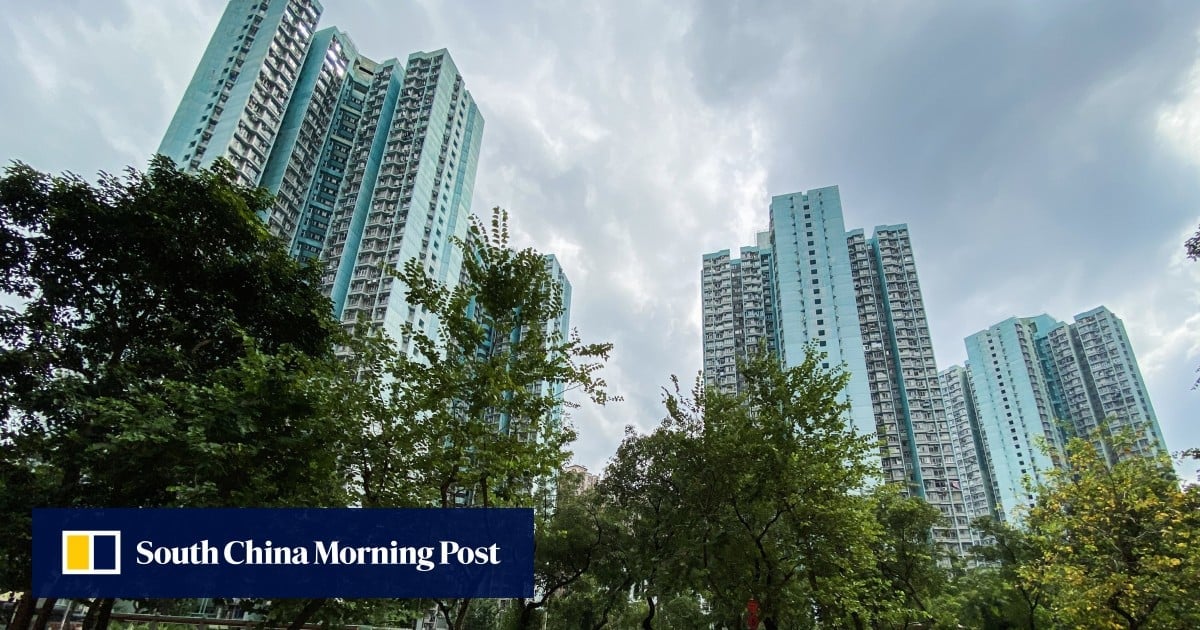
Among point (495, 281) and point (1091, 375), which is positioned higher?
point (1091, 375)

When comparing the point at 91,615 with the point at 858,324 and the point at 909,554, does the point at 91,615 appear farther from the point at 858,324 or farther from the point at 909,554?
the point at 858,324

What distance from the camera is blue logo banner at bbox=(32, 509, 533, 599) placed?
8375 millimetres

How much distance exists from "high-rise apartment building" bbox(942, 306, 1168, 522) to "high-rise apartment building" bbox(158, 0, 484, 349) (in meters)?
77.3

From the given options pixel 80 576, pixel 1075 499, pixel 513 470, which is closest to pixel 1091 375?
pixel 1075 499

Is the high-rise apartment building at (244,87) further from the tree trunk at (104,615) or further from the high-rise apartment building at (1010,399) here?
the high-rise apartment building at (1010,399)

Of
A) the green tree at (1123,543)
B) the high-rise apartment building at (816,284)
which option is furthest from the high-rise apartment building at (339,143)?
the green tree at (1123,543)

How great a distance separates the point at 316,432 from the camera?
29.6ft

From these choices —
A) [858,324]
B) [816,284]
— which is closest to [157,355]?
[858,324]

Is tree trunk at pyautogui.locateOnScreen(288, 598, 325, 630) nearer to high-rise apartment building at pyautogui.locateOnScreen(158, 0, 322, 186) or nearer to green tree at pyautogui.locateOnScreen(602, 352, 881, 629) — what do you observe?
green tree at pyautogui.locateOnScreen(602, 352, 881, 629)

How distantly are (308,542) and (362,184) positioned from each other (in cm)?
5441

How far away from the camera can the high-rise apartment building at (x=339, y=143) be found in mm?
49188

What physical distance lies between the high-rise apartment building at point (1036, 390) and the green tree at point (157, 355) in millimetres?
85780

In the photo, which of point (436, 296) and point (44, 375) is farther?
point (44, 375)

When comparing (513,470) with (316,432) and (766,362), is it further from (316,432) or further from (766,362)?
(766,362)
